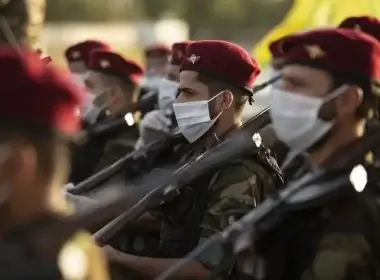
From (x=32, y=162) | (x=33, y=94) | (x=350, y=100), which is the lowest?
(x=350, y=100)

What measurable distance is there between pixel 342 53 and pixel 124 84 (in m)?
3.44

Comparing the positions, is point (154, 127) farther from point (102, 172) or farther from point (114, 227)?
point (114, 227)

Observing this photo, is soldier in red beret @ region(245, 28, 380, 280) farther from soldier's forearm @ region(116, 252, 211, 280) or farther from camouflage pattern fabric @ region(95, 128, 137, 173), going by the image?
camouflage pattern fabric @ region(95, 128, 137, 173)

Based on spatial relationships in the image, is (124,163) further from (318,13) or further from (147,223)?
(318,13)

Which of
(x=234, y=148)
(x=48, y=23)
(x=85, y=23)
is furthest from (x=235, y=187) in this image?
(x=85, y=23)

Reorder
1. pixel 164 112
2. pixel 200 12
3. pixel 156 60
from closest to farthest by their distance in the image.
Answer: pixel 164 112 → pixel 156 60 → pixel 200 12

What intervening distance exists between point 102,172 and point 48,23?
1382cm

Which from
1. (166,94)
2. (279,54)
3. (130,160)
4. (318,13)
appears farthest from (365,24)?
(318,13)

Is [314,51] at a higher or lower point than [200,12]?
higher

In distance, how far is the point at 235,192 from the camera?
3734 mm

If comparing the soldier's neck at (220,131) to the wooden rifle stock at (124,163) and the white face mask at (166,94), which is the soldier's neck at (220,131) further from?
the white face mask at (166,94)

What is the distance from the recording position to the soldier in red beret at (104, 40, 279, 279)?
3.77 metres

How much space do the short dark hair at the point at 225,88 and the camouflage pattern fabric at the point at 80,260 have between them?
5.73 ft

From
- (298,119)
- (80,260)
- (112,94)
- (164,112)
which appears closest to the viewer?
(80,260)
